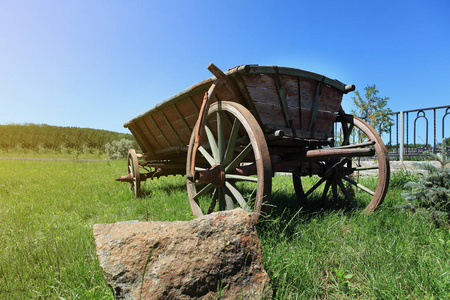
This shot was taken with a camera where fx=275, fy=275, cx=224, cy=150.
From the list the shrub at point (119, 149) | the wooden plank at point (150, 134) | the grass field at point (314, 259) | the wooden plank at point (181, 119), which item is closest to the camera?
the grass field at point (314, 259)

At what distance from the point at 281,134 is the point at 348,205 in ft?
5.18

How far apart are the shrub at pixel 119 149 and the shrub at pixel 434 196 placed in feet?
69.3

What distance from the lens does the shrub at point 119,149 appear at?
2216 centimetres

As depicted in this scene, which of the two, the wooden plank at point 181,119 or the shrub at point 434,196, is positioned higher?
the wooden plank at point 181,119

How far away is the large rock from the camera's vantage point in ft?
4.26

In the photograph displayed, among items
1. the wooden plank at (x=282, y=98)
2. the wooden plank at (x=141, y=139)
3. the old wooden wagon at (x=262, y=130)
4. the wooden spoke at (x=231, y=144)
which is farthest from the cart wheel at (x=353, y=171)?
the wooden plank at (x=141, y=139)

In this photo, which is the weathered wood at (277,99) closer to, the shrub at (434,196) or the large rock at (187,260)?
the shrub at (434,196)

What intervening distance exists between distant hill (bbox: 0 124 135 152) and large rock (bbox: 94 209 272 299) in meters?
23.5

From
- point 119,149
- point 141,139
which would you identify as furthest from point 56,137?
point 141,139

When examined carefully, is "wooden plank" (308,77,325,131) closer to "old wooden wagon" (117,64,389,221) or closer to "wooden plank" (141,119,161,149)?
"old wooden wagon" (117,64,389,221)

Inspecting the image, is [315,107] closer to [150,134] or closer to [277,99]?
[277,99]

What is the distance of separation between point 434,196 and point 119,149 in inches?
890

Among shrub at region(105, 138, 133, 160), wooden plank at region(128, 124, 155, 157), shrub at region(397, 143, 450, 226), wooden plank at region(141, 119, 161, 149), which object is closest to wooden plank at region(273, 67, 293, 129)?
shrub at region(397, 143, 450, 226)

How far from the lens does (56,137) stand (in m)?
27.0
